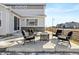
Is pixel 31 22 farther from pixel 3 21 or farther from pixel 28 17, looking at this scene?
pixel 3 21

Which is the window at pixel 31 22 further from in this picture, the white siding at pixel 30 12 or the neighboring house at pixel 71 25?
the neighboring house at pixel 71 25

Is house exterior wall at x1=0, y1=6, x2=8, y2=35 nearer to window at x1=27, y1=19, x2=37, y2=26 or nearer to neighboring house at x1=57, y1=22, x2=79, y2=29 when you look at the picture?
neighboring house at x1=57, y1=22, x2=79, y2=29

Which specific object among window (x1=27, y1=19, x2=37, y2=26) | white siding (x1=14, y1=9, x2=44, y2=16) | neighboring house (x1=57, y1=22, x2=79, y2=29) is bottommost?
neighboring house (x1=57, y1=22, x2=79, y2=29)

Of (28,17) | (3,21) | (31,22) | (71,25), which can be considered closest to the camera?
(71,25)

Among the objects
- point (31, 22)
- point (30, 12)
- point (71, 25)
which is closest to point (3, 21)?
point (71, 25)

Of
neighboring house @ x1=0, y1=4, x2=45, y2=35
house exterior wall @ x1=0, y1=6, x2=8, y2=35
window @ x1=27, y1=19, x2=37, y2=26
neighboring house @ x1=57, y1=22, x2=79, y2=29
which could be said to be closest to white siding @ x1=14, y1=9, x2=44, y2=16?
neighboring house @ x1=0, y1=4, x2=45, y2=35

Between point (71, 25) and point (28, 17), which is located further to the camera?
point (28, 17)

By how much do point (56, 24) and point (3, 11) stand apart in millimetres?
4521

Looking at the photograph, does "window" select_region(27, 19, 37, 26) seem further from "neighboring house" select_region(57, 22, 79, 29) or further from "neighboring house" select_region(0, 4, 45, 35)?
"neighboring house" select_region(57, 22, 79, 29)

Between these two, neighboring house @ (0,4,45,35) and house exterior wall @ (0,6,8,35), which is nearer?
house exterior wall @ (0,6,8,35)

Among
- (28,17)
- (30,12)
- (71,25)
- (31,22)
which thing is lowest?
(71,25)

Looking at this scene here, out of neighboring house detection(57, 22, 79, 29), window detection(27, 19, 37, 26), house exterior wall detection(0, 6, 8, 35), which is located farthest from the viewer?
window detection(27, 19, 37, 26)

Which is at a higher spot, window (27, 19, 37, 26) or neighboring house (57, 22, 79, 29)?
window (27, 19, 37, 26)

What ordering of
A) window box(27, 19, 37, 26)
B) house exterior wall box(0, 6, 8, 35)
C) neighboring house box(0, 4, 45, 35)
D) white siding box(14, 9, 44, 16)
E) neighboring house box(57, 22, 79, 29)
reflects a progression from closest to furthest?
neighboring house box(57, 22, 79, 29)
house exterior wall box(0, 6, 8, 35)
neighboring house box(0, 4, 45, 35)
window box(27, 19, 37, 26)
white siding box(14, 9, 44, 16)
